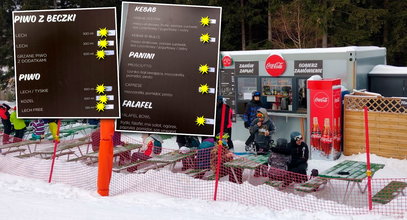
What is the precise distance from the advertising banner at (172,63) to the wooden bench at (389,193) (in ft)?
10.1

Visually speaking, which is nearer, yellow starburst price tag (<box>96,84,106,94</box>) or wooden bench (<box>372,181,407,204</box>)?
yellow starburst price tag (<box>96,84,106,94</box>)

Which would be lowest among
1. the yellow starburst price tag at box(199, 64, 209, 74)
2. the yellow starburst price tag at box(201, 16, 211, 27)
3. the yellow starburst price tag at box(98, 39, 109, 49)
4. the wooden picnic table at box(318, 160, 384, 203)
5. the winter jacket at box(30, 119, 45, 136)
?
the wooden picnic table at box(318, 160, 384, 203)

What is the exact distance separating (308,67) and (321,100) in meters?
1.38

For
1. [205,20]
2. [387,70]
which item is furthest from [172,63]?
[387,70]

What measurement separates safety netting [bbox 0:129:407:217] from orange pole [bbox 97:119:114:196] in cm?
50

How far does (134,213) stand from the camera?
660 centimetres

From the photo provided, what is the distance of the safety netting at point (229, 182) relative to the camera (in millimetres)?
7668

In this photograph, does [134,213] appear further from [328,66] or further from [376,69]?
[376,69]

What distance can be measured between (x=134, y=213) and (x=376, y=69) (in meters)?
9.30

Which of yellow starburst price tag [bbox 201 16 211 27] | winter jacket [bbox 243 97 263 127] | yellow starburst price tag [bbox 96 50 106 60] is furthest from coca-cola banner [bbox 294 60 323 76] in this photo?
yellow starburst price tag [bbox 96 50 106 60]

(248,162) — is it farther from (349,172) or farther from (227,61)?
(227,61)

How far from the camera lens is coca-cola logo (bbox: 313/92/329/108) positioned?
11594 mm

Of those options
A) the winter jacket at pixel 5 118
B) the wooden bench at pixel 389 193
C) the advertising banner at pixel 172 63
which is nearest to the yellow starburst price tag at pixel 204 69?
the advertising banner at pixel 172 63

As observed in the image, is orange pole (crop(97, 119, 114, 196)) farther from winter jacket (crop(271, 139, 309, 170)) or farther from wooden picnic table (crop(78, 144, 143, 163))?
winter jacket (crop(271, 139, 309, 170))
